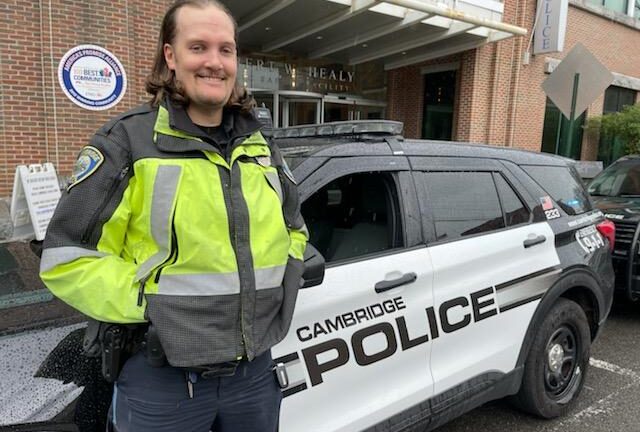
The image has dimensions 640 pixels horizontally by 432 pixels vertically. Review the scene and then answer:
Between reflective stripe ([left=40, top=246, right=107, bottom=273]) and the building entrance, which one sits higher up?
the building entrance

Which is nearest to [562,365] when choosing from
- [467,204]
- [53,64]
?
[467,204]

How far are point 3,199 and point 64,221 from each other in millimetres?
7548

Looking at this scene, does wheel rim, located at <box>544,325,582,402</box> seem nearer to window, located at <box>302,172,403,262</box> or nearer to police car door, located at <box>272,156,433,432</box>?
police car door, located at <box>272,156,433,432</box>

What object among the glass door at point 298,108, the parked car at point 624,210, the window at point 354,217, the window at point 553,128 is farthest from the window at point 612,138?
the window at point 354,217

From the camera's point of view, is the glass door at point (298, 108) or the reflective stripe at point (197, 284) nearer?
the reflective stripe at point (197, 284)

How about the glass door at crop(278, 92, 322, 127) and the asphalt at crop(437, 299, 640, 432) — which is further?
the glass door at crop(278, 92, 322, 127)

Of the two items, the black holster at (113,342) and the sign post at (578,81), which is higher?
the sign post at (578,81)

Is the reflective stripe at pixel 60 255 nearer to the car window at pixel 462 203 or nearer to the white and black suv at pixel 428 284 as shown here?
the white and black suv at pixel 428 284

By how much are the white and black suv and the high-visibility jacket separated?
41cm

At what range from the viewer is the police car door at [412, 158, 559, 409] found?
257 cm

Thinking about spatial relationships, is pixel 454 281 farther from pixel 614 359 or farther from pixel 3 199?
pixel 3 199

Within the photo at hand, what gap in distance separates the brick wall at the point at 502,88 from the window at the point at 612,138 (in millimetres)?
1894

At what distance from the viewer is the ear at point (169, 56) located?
1508 millimetres

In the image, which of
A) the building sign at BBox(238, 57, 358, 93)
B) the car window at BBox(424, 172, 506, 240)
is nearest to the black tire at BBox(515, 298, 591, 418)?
the car window at BBox(424, 172, 506, 240)
